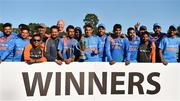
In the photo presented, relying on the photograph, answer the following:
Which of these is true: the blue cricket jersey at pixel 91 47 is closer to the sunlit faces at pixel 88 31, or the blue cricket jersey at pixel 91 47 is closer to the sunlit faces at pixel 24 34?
the sunlit faces at pixel 88 31

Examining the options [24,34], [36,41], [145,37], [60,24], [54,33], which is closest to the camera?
[36,41]

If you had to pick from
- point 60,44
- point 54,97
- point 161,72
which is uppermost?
point 60,44

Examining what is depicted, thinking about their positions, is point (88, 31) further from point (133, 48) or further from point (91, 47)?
point (133, 48)

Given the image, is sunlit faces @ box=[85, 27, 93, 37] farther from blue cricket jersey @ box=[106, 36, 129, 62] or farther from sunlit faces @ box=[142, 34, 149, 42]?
sunlit faces @ box=[142, 34, 149, 42]

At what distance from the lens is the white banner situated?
27.2 feet

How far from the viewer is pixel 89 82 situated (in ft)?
27.9

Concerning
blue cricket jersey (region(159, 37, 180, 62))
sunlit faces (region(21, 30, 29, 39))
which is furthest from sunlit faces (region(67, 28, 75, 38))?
blue cricket jersey (region(159, 37, 180, 62))

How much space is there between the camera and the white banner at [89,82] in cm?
828

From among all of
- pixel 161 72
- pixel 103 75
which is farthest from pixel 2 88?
pixel 161 72

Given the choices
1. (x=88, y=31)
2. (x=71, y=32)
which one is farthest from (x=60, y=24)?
(x=88, y=31)

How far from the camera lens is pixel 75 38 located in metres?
9.52

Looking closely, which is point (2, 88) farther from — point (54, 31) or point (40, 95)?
point (54, 31)

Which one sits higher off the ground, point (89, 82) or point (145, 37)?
point (145, 37)

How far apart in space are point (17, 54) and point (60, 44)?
1.13m
